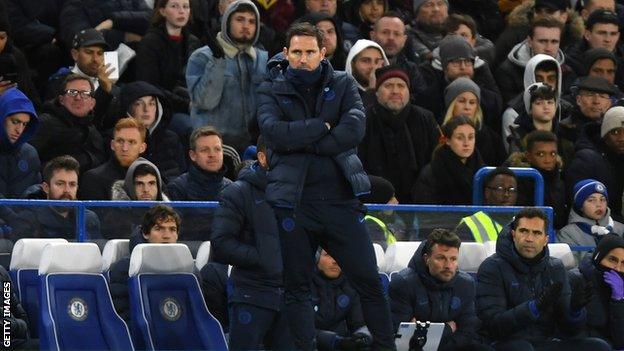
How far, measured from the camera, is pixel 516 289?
13984mm

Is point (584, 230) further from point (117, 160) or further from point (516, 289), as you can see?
point (117, 160)

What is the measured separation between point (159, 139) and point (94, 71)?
3.01 ft

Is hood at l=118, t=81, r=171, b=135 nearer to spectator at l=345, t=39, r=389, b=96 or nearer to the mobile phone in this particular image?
the mobile phone

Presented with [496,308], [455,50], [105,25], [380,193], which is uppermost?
[105,25]

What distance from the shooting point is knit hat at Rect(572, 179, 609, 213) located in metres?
15.8

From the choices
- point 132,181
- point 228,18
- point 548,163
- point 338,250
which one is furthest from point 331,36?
point 338,250

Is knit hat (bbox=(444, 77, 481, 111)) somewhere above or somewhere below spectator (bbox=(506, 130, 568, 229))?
above

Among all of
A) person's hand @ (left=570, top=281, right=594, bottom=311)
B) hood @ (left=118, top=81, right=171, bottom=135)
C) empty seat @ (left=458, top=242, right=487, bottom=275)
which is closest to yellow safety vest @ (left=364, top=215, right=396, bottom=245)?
empty seat @ (left=458, top=242, right=487, bottom=275)

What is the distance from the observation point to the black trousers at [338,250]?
11312mm

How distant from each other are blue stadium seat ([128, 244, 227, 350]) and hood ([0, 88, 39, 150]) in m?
2.27

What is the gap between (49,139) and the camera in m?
15.4

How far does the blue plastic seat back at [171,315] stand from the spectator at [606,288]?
3.01 meters

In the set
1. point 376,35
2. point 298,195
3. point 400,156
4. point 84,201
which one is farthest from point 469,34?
point 298,195

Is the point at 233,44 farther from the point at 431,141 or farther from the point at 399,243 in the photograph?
the point at 399,243
